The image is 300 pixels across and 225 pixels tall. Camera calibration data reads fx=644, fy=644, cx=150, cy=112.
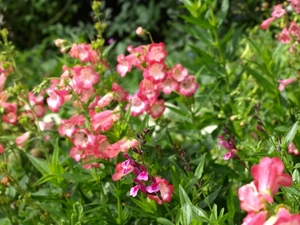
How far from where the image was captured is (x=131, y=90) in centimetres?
461

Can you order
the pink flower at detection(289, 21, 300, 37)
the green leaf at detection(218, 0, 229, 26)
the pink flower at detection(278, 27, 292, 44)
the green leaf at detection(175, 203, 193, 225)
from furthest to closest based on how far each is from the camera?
the green leaf at detection(218, 0, 229, 26)
the pink flower at detection(278, 27, 292, 44)
the pink flower at detection(289, 21, 300, 37)
the green leaf at detection(175, 203, 193, 225)

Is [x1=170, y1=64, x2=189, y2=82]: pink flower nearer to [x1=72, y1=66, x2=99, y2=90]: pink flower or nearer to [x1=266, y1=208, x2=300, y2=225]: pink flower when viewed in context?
[x1=72, y1=66, x2=99, y2=90]: pink flower

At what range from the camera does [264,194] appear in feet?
4.15

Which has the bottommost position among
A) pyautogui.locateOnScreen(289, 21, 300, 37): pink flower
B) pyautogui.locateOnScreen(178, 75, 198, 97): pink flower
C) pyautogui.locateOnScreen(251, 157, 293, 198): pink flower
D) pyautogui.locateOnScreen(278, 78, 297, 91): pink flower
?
pyautogui.locateOnScreen(278, 78, 297, 91): pink flower

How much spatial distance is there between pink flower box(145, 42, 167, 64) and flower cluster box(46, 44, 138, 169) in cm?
23

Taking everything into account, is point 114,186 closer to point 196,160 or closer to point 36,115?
point 196,160

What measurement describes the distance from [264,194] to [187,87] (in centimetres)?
122

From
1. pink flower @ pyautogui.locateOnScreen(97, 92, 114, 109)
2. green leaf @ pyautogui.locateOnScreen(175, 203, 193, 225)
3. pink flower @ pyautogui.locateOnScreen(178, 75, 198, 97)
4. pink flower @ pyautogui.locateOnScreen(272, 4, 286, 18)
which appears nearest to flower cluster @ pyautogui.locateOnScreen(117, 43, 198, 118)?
pink flower @ pyautogui.locateOnScreen(178, 75, 198, 97)

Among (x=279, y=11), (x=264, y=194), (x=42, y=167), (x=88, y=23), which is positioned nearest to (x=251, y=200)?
(x=264, y=194)

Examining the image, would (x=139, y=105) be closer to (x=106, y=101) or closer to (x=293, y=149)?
Answer: (x=106, y=101)

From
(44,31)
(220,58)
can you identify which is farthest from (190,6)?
(44,31)

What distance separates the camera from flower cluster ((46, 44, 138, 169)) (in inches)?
82.8

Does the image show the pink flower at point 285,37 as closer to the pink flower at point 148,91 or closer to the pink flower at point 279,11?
the pink flower at point 279,11

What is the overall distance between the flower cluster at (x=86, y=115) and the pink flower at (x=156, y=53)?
0.74 ft
